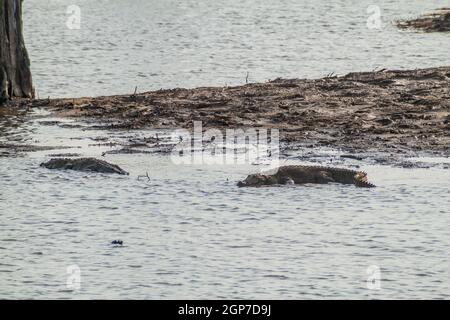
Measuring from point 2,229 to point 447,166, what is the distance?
8.84m

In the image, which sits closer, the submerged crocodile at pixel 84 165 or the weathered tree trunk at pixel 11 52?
the submerged crocodile at pixel 84 165

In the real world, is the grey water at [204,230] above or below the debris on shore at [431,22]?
below

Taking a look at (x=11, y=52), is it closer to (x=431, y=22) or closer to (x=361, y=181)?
(x=361, y=181)

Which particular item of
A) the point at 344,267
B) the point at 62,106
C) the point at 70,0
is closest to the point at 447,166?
the point at 344,267

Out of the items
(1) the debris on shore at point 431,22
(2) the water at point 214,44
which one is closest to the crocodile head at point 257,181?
(2) the water at point 214,44

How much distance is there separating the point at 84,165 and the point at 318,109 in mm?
6522

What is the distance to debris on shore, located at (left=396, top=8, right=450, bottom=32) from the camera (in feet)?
186

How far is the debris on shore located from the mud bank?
21.2 meters

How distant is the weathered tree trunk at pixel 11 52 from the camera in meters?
34.5

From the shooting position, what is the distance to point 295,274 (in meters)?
21.3

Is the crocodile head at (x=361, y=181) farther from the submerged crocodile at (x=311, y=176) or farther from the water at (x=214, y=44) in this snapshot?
the water at (x=214, y=44)

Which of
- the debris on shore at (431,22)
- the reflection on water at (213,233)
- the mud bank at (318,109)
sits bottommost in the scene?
the reflection on water at (213,233)

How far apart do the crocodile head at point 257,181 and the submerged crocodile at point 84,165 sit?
2.65 meters
